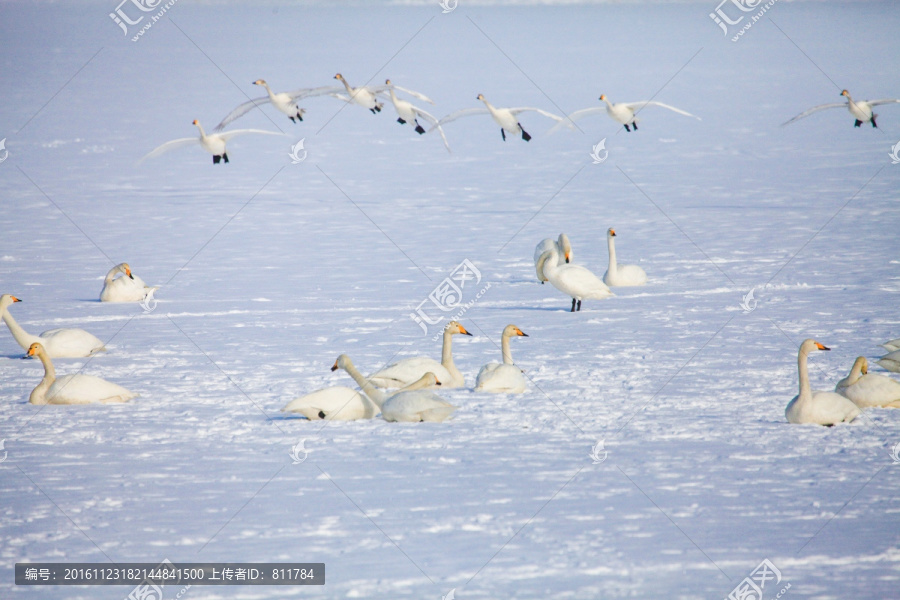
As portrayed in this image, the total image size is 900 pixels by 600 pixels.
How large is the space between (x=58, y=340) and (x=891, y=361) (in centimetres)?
615

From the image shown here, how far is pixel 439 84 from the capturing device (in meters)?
38.0

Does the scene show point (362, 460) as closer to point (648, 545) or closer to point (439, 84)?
point (648, 545)

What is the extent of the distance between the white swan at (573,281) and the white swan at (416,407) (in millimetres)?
3344

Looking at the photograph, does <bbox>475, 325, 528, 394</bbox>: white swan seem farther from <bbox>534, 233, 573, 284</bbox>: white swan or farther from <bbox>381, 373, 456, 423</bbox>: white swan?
<bbox>534, 233, 573, 284</bbox>: white swan

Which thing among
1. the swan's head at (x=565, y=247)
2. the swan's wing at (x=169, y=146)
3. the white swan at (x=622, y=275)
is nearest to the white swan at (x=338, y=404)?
the swan's head at (x=565, y=247)

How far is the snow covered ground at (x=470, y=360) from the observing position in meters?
5.32

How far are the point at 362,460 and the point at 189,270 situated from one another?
270 inches

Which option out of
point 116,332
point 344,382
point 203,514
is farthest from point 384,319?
point 203,514

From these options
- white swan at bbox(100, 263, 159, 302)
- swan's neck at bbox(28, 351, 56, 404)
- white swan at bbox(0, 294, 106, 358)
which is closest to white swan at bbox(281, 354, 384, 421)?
swan's neck at bbox(28, 351, 56, 404)

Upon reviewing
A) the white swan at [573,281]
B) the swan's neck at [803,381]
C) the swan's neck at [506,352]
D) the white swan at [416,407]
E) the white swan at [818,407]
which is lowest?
the white swan at [818,407]

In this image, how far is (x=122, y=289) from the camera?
1103 centimetres

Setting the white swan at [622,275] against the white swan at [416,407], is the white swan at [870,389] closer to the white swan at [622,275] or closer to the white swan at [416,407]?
the white swan at [416,407]

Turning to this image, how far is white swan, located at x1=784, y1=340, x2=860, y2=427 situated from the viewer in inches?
269

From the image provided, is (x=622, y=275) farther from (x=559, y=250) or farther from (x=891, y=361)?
(x=891, y=361)
